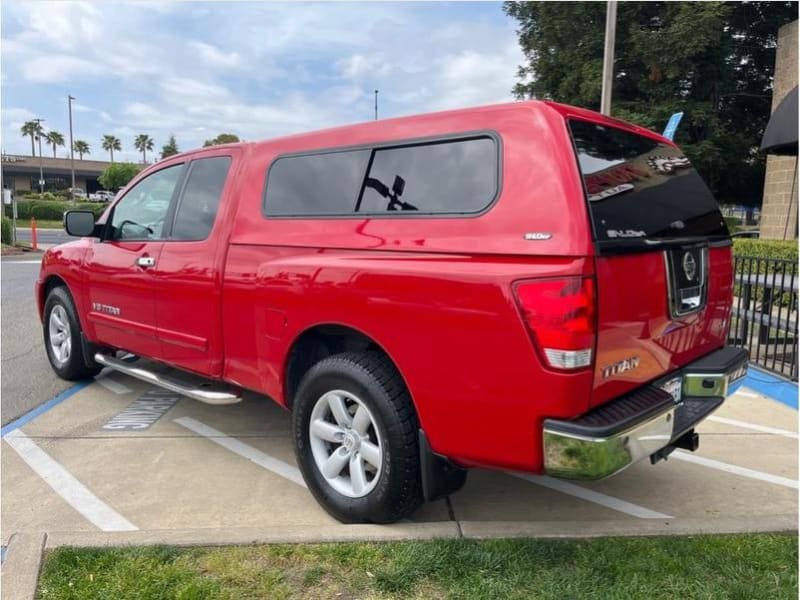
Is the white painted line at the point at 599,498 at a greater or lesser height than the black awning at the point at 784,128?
lesser

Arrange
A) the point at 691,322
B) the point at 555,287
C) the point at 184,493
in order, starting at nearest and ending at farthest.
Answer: the point at 555,287 < the point at 691,322 < the point at 184,493

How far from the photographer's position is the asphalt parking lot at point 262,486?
321 centimetres

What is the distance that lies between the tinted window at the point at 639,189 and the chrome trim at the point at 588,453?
769 mm

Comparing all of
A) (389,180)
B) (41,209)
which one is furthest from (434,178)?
(41,209)

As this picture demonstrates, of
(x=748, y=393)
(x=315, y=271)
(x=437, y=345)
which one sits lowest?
(x=748, y=393)

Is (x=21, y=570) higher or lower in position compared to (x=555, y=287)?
lower

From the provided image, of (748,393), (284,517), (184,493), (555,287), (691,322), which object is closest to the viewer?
(555,287)

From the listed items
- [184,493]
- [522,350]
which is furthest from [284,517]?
[522,350]

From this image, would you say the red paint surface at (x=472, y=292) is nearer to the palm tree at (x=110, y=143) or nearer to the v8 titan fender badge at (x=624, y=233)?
the v8 titan fender badge at (x=624, y=233)

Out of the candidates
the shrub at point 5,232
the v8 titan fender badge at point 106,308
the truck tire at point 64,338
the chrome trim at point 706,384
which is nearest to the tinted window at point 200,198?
the v8 titan fender badge at point 106,308

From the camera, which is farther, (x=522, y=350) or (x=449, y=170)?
(x=449, y=170)

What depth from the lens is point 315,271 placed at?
3113 mm

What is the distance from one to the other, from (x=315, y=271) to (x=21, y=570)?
181 centimetres

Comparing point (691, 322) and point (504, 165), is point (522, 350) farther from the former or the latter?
point (691, 322)
